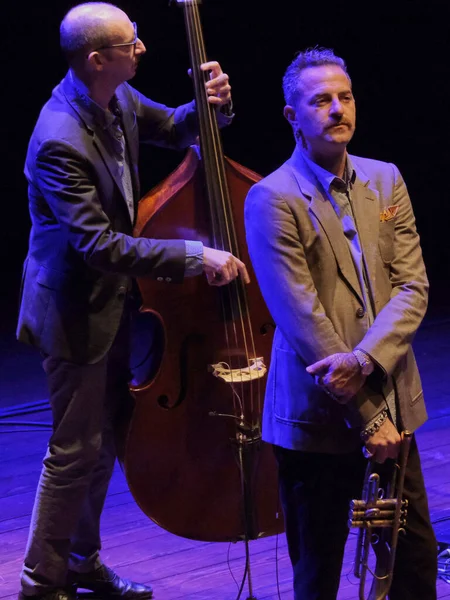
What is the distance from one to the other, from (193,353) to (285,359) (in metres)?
0.53

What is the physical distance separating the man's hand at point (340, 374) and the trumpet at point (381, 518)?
6.1 inches

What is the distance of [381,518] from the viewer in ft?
6.50

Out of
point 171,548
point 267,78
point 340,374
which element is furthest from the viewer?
point 267,78

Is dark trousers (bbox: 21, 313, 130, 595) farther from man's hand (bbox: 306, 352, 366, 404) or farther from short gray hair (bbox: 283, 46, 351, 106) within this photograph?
short gray hair (bbox: 283, 46, 351, 106)

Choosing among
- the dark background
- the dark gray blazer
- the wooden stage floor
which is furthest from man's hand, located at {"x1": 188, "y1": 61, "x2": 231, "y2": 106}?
the dark background

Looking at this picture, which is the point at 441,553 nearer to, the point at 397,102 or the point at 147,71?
the point at 147,71

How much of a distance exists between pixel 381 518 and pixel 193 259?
2.56ft

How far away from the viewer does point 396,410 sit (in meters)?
2.02

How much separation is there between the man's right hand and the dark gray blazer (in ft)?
2.24

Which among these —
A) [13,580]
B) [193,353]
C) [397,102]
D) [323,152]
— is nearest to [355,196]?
[323,152]

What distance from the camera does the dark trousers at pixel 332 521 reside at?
207 centimetres

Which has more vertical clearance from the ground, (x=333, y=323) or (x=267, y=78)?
(x=267, y=78)

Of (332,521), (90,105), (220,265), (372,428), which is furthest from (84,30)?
(332,521)

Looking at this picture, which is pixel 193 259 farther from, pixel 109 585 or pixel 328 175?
pixel 109 585
